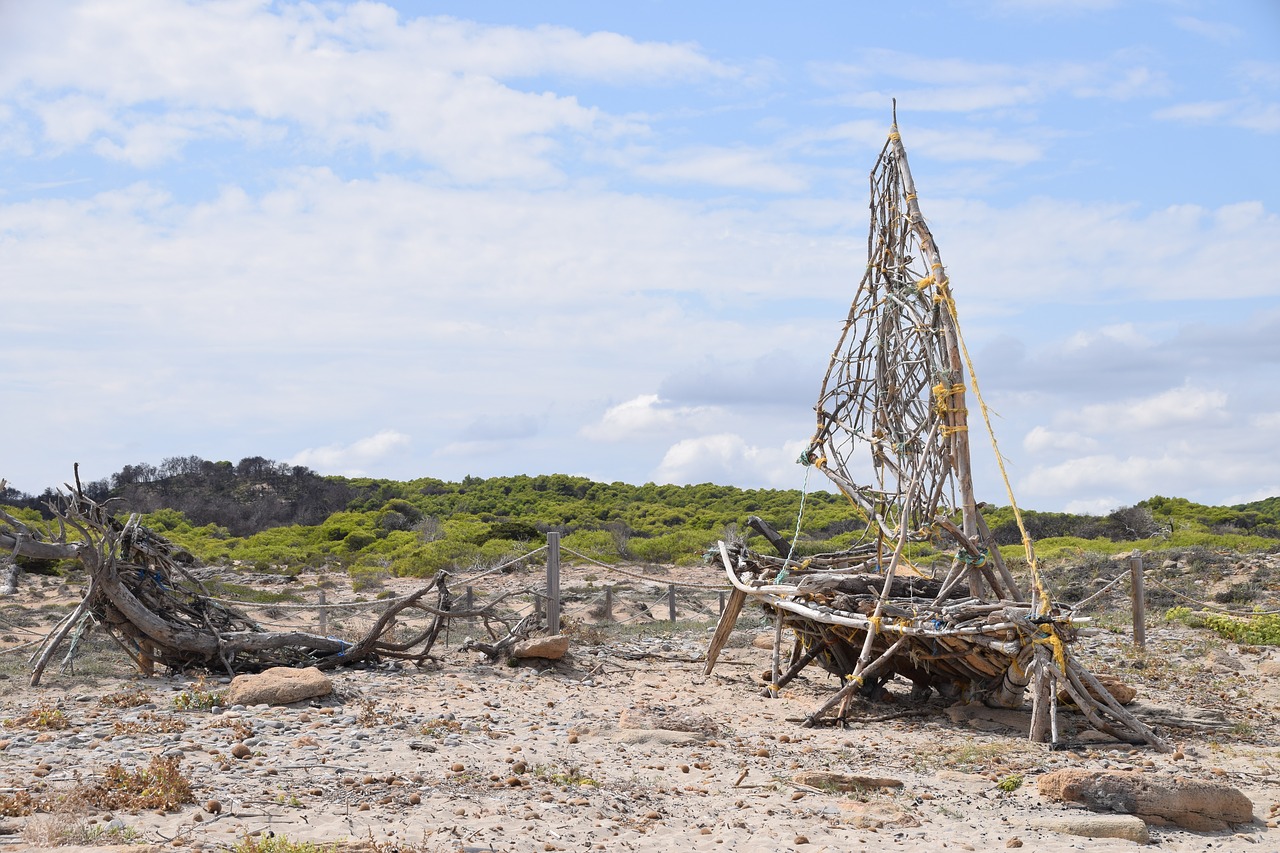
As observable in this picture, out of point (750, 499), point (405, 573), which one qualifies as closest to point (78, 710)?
point (405, 573)

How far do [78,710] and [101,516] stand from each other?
2.18 m

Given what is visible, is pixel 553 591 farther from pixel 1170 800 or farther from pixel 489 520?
pixel 489 520

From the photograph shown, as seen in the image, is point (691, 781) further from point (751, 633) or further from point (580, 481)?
point (580, 481)

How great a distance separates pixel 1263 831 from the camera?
5840 millimetres

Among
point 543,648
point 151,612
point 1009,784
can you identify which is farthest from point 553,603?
point 1009,784

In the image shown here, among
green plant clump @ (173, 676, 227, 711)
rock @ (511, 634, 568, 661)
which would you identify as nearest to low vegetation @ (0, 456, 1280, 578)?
rock @ (511, 634, 568, 661)

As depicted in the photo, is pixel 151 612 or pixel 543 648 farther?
pixel 543 648

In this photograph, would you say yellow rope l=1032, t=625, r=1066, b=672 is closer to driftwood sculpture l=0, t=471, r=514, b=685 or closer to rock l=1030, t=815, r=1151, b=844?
rock l=1030, t=815, r=1151, b=844

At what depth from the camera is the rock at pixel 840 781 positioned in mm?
6457

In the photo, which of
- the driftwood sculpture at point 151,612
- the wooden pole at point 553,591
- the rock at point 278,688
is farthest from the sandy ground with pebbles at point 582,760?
the wooden pole at point 553,591

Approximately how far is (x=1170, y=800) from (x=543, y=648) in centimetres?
635

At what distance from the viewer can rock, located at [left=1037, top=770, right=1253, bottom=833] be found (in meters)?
5.89

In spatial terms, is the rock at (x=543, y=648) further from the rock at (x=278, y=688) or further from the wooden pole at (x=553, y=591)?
the rock at (x=278, y=688)

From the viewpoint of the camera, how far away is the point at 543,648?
35.7ft
